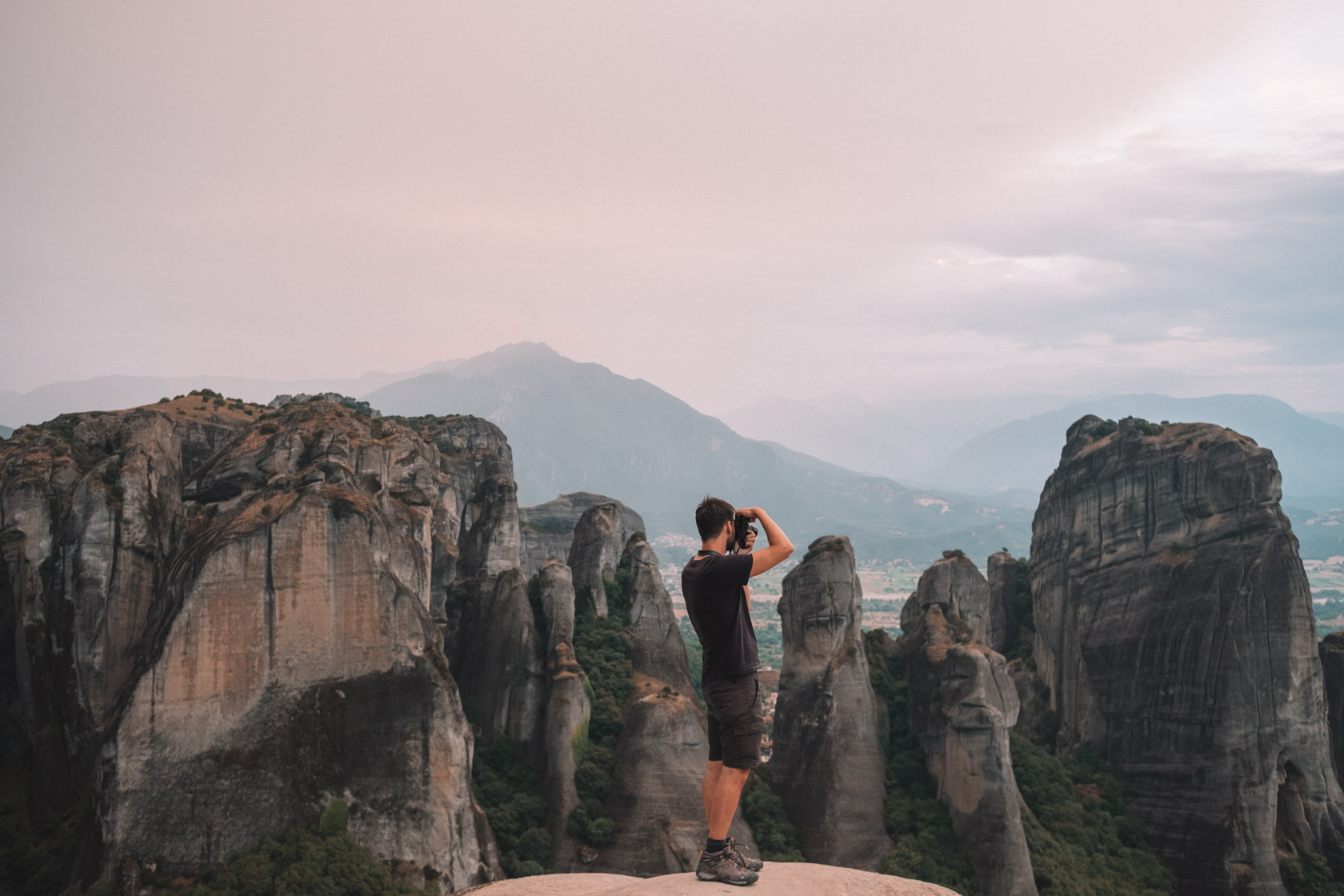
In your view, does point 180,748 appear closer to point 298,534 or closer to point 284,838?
point 284,838

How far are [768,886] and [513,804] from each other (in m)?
30.9

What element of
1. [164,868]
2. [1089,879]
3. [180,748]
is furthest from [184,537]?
[1089,879]

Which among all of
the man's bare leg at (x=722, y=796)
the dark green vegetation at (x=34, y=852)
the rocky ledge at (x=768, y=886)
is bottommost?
the dark green vegetation at (x=34, y=852)

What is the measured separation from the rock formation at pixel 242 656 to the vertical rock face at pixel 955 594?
24039mm

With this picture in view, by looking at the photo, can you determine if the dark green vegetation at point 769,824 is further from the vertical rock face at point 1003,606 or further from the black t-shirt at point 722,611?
the black t-shirt at point 722,611

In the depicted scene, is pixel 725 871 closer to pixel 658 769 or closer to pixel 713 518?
pixel 713 518

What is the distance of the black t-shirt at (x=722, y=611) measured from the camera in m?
8.59

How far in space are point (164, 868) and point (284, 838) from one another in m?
2.93

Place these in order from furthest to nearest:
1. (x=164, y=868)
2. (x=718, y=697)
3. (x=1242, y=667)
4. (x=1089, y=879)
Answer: (x=1242, y=667), (x=1089, y=879), (x=164, y=868), (x=718, y=697)

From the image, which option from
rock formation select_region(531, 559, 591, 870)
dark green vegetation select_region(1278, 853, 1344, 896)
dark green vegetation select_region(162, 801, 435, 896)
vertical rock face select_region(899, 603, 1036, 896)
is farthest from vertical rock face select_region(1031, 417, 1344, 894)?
dark green vegetation select_region(162, 801, 435, 896)

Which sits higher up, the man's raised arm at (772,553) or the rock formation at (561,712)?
the man's raised arm at (772,553)

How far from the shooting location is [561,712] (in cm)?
3791

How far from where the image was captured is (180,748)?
24.1 m

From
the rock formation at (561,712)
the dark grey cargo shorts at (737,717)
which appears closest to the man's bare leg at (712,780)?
the dark grey cargo shorts at (737,717)
